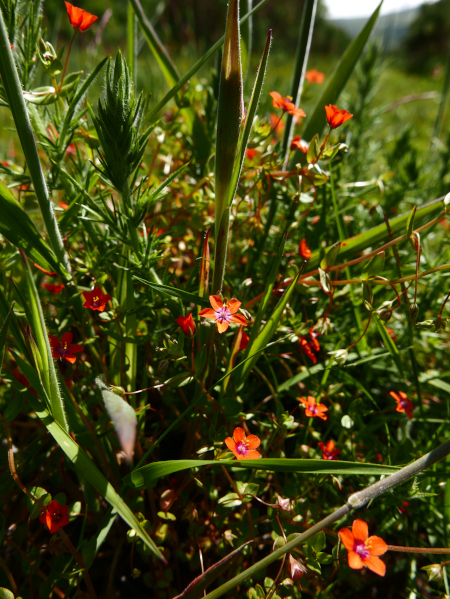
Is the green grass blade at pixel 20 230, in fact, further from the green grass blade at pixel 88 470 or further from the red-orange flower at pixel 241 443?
the red-orange flower at pixel 241 443

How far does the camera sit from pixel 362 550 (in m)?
0.57

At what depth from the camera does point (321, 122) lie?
3.09 feet

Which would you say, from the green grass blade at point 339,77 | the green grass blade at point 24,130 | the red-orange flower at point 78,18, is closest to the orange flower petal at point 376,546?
the green grass blade at point 24,130

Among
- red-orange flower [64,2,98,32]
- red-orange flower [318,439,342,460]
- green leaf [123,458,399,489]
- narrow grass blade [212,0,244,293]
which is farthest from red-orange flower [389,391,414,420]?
red-orange flower [64,2,98,32]

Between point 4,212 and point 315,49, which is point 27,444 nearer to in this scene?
point 4,212

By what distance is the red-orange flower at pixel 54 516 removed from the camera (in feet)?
2.10

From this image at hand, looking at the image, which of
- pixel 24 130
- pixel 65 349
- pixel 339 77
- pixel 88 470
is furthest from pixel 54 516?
pixel 339 77

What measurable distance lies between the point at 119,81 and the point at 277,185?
0.44 meters

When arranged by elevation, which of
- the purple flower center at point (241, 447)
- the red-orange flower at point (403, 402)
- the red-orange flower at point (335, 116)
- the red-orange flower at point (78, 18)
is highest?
the red-orange flower at point (78, 18)

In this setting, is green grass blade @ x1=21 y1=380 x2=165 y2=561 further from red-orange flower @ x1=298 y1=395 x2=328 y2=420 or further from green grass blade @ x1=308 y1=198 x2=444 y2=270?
green grass blade @ x1=308 y1=198 x2=444 y2=270

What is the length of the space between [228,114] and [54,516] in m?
0.64

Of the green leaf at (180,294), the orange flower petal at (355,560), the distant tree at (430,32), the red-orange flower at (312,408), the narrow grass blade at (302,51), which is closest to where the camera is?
the orange flower petal at (355,560)

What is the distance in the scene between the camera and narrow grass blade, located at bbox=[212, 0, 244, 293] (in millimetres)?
536

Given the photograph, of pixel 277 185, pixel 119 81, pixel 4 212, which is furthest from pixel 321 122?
pixel 4 212
